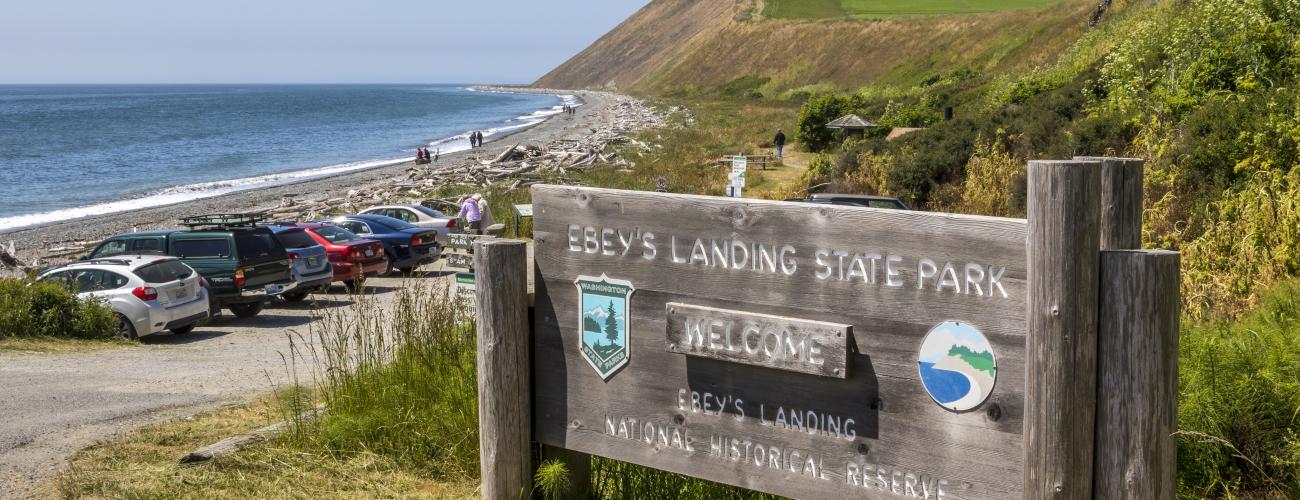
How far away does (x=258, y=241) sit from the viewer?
18.3m

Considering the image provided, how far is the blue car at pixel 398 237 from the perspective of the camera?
23516 millimetres

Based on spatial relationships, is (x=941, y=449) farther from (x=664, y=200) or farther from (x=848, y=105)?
(x=848, y=105)

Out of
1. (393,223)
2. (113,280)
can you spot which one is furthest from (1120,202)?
(393,223)

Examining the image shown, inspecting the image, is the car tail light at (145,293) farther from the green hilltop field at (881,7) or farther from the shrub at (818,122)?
the green hilltop field at (881,7)

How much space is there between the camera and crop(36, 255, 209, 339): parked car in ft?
51.2

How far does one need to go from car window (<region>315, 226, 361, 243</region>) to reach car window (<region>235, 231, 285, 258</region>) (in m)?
3.14

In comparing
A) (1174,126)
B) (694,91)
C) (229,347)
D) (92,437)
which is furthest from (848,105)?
(694,91)

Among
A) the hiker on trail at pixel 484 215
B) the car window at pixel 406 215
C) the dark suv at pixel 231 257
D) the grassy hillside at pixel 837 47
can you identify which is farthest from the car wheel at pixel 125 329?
the grassy hillside at pixel 837 47

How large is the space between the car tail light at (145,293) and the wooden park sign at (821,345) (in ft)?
40.4

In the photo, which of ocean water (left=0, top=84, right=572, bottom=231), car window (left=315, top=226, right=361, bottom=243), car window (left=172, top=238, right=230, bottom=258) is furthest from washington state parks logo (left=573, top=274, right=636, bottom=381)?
ocean water (left=0, top=84, right=572, bottom=231)

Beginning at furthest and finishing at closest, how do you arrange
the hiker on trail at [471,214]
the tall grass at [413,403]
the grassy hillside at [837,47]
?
the grassy hillside at [837,47] → the hiker on trail at [471,214] → the tall grass at [413,403]

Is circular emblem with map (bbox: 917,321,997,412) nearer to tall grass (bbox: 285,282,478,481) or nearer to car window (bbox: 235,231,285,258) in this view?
tall grass (bbox: 285,282,478,481)

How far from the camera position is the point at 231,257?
17844mm

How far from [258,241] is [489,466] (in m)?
14.5
